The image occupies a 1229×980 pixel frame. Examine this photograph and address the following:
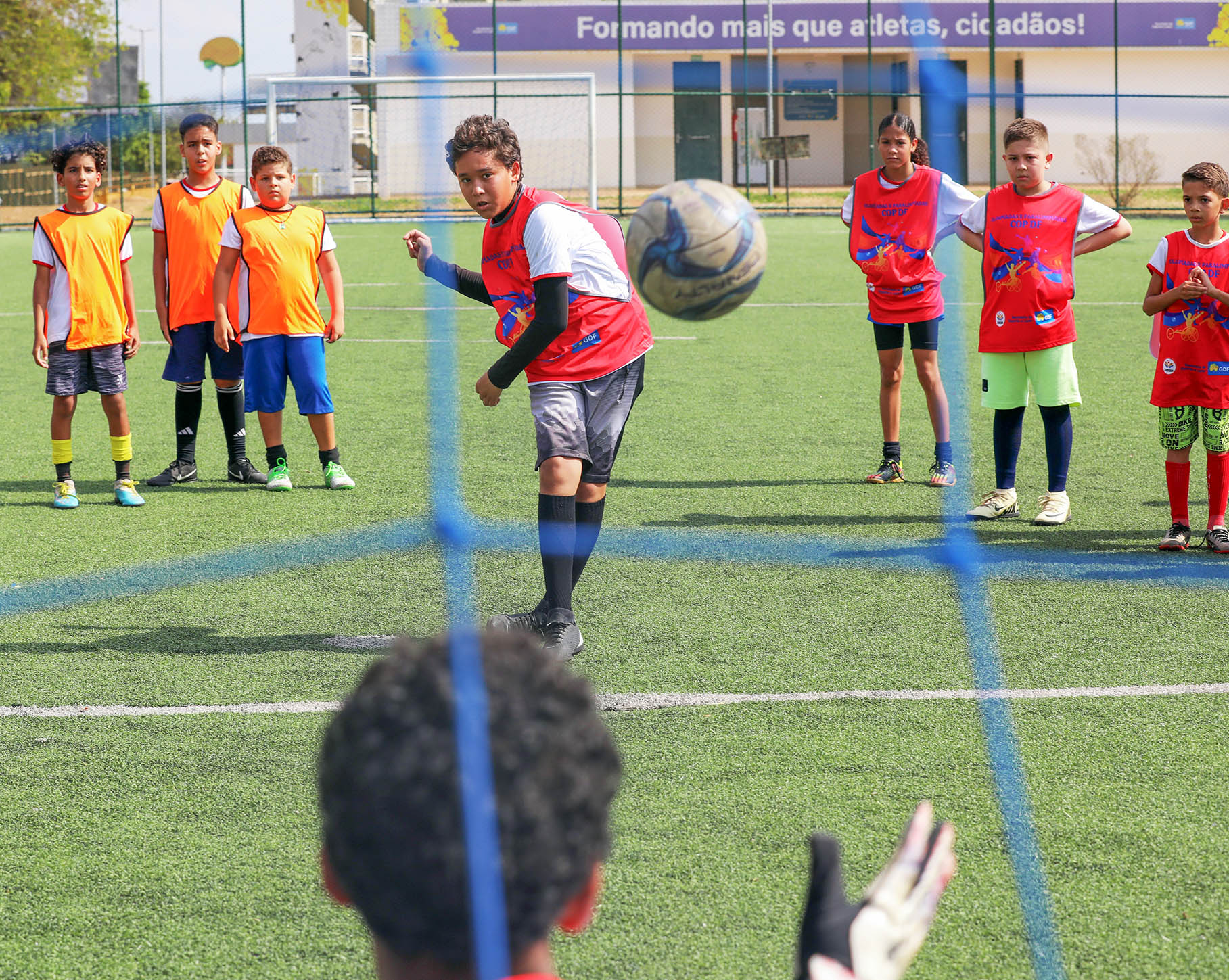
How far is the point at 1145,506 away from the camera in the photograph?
21.8 feet

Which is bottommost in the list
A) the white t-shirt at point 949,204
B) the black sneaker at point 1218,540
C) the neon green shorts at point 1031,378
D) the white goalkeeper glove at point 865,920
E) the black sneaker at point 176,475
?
the black sneaker at point 1218,540

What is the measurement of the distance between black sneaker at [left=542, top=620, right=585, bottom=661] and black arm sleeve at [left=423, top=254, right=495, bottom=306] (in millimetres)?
1295

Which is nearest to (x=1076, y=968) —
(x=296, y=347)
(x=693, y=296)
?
(x=693, y=296)

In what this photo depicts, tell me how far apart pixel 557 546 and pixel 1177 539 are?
272cm

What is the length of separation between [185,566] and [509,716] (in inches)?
196

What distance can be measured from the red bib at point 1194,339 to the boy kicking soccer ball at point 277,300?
3.86 meters

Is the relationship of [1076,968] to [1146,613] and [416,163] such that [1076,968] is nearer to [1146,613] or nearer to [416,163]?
[1146,613]

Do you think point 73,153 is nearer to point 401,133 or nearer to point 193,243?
point 193,243

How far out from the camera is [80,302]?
669 centimetres

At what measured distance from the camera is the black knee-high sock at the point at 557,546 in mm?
4727

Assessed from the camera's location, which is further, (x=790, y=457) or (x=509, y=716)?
(x=790, y=457)

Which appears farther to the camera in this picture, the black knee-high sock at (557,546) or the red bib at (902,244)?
the red bib at (902,244)

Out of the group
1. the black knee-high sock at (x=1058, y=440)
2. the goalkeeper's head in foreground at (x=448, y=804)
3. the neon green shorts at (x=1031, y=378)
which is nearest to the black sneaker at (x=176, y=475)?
the neon green shorts at (x=1031, y=378)

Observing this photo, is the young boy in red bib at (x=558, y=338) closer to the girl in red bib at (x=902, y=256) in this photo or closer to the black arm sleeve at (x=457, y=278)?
the black arm sleeve at (x=457, y=278)
